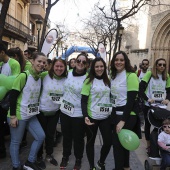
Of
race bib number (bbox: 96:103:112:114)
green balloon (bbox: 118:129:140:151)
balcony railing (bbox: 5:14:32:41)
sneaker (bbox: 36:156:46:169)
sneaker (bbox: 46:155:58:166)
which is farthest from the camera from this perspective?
balcony railing (bbox: 5:14:32:41)

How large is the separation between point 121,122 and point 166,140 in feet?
2.50

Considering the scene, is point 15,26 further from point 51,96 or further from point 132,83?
point 132,83

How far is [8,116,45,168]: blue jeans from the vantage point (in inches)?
135

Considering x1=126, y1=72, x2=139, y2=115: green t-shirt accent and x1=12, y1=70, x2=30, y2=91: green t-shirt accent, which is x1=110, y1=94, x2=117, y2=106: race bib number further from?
x1=12, y1=70, x2=30, y2=91: green t-shirt accent

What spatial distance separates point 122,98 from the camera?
3.33 metres

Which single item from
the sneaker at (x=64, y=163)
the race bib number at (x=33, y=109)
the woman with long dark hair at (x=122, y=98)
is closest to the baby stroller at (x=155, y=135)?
the woman with long dark hair at (x=122, y=98)

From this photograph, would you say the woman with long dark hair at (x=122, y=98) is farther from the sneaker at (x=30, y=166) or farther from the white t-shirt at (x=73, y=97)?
the sneaker at (x=30, y=166)

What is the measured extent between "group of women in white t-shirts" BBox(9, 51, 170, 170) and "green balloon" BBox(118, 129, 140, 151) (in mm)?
97

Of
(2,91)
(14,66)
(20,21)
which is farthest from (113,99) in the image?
(20,21)

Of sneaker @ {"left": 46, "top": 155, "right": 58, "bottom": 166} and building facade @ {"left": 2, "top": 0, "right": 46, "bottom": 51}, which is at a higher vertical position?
building facade @ {"left": 2, "top": 0, "right": 46, "bottom": 51}

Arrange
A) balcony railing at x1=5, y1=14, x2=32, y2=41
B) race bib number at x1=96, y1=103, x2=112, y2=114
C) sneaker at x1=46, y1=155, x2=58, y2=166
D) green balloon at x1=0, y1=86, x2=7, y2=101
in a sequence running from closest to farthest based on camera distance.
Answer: race bib number at x1=96, y1=103, x2=112, y2=114
green balloon at x1=0, y1=86, x2=7, y2=101
sneaker at x1=46, y1=155, x2=58, y2=166
balcony railing at x1=5, y1=14, x2=32, y2=41

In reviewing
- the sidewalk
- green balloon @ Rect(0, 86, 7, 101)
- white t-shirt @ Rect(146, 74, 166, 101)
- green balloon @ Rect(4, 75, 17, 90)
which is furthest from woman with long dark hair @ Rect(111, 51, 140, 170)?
green balloon @ Rect(0, 86, 7, 101)

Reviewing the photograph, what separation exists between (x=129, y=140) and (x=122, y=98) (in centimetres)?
58

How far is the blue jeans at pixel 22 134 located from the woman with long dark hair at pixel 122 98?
1.11 m
